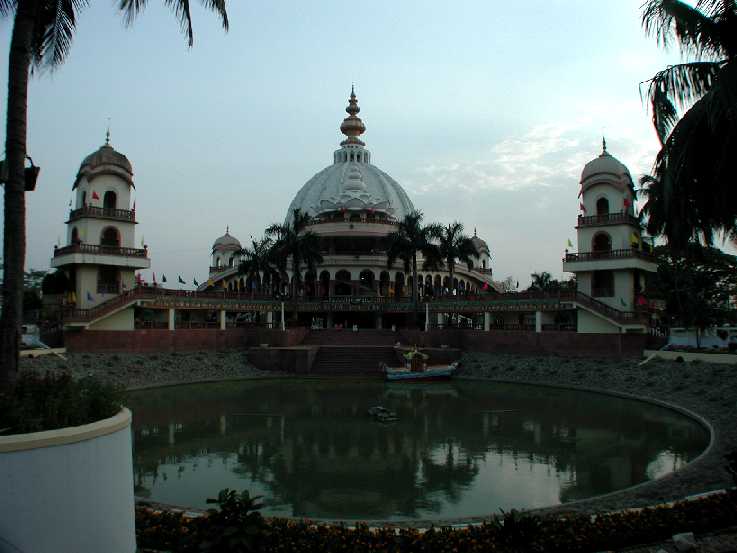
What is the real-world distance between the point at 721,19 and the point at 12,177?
46.6 feet

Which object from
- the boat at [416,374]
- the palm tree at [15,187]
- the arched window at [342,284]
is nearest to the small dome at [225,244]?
the arched window at [342,284]

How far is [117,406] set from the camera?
780 centimetres

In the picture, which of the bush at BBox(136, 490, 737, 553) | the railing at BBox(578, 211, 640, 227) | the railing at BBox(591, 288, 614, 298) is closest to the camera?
the bush at BBox(136, 490, 737, 553)

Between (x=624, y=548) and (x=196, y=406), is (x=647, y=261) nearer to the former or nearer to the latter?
(x=196, y=406)

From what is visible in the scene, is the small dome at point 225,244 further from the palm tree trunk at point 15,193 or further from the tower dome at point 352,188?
the palm tree trunk at point 15,193

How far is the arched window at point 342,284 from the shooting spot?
55.2m

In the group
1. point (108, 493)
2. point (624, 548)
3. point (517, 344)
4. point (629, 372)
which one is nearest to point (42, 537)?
point (108, 493)

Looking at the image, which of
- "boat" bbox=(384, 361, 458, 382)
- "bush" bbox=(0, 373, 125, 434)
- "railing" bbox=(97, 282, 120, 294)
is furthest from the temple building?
"bush" bbox=(0, 373, 125, 434)

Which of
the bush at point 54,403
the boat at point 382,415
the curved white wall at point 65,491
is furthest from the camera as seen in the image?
the boat at point 382,415

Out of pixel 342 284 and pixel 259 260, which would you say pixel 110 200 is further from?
pixel 342 284

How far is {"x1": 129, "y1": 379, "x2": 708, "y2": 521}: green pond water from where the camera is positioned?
13.5 meters

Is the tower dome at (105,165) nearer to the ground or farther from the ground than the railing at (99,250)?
farther from the ground

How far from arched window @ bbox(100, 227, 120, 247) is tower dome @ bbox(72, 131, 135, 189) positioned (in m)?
3.12

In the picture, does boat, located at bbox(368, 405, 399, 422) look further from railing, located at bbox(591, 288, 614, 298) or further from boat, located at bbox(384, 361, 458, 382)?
railing, located at bbox(591, 288, 614, 298)
